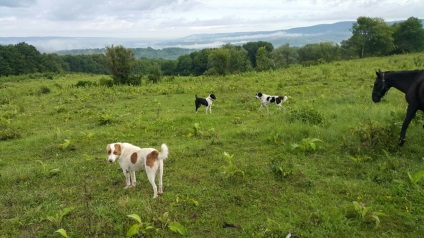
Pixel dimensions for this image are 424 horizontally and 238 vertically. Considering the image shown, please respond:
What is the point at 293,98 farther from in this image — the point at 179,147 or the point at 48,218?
the point at 48,218

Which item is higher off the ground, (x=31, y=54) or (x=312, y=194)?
(x=31, y=54)

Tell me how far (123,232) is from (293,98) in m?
14.7

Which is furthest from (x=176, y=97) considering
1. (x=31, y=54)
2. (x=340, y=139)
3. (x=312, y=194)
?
(x=31, y=54)

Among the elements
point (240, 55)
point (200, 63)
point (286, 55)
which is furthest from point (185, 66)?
point (286, 55)

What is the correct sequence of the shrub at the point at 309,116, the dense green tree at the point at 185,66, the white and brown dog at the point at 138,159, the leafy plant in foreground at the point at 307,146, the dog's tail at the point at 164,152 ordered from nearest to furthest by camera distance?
the dog's tail at the point at 164,152, the white and brown dog at the point at 138,159, the leafy plant in foreground at the point at 307,146, the shrub at the point at 309,116, the dense green tree at the point at 185,66

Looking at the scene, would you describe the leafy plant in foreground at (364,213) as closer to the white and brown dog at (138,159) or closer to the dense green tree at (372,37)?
the white and brown dog at (138,159)

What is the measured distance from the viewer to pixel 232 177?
25.7 feet

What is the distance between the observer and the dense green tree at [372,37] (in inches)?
2286

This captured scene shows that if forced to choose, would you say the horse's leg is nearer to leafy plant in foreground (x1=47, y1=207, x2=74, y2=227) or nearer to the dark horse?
the dark horse

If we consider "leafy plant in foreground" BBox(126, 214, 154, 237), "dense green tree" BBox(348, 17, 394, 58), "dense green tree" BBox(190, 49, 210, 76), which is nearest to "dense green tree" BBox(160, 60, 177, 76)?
"dense green tree" BBox(190, 49, 210, 76)

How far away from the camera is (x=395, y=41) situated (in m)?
62.4

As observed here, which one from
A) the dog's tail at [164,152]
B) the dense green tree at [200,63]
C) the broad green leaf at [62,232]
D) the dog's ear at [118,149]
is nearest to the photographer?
the broad green leaf at [62,232]

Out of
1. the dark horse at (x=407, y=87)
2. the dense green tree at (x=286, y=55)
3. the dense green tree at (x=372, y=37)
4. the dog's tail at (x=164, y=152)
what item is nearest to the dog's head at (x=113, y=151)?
the dog's tail at (x=164, y=152)

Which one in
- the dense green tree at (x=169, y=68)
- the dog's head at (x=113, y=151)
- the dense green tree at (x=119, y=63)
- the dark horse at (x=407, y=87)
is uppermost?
the dense green tree at (x=119, y=63)
